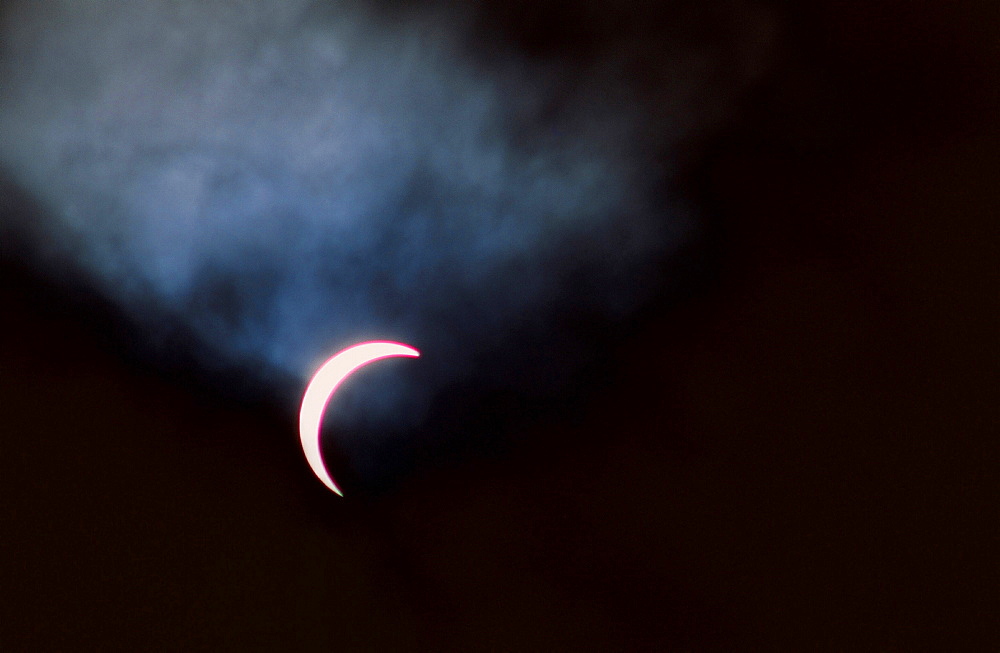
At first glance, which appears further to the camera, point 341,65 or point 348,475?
point 348,475

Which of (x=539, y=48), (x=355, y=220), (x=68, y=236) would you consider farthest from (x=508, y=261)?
(x=68, y=236)

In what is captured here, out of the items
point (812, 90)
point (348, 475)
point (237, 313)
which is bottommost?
point (348, 475)

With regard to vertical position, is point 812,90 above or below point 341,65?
below

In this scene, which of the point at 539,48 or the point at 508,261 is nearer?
the point at 539,48

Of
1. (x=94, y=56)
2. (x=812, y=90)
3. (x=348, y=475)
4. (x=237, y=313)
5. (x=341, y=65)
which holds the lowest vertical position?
(x=348, y=475)

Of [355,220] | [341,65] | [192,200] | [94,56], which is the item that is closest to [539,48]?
[341,65]

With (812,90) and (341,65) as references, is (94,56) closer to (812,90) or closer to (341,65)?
(341,65)

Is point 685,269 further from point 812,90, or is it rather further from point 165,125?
point 165,125
